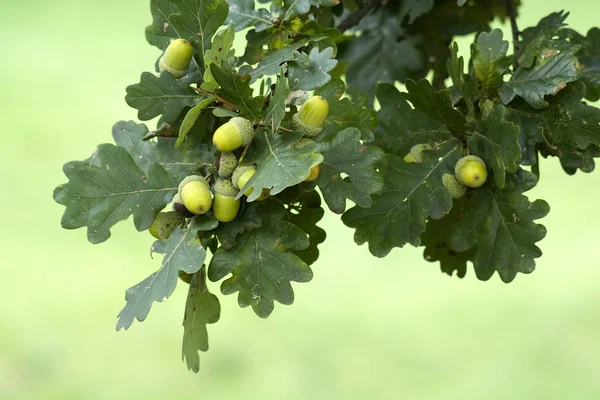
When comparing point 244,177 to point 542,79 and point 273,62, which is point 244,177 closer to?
point 273,62

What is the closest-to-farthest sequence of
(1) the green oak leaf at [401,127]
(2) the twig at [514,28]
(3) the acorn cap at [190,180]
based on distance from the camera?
(3) the acorn cap at [190,180]
(1) the green oak leaf at [401,127]
(2) the twig at [514,28]

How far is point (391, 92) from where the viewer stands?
1.15 metres

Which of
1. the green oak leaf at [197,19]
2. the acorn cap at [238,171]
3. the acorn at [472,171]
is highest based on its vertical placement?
the green oak leaf at [197,19]

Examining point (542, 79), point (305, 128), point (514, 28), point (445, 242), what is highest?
point (305, 128)

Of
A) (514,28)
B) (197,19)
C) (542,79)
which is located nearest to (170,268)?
(197,19)

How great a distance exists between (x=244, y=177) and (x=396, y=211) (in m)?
0.25

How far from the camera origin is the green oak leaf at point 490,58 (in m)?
1.03

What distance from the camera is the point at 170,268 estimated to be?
0.89 metres

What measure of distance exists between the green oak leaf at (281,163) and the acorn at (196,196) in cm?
6

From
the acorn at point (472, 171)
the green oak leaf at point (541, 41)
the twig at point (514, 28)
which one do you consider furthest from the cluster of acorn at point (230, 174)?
the twig at point (514, 28)

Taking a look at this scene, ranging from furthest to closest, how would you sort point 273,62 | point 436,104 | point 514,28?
point 514,28
point 436,104
point 273,62

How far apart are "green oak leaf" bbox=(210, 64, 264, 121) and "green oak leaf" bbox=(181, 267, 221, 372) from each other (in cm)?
24

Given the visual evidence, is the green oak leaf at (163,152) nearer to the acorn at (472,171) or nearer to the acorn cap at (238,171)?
the acorn cap at (238,171)

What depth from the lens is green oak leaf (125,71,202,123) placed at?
0.95 m
